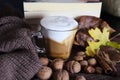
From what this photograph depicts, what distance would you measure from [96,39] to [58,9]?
10 cm

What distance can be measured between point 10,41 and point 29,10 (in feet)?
0.42

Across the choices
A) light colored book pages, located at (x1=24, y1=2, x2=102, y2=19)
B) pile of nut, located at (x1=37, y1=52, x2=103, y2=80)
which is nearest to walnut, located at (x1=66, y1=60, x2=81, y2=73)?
pile of nut, located at (x1=37, y1=52, x2=103, y2=80)

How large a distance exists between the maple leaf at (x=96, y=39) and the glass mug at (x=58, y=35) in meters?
0.04

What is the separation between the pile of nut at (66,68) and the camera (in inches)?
14.5

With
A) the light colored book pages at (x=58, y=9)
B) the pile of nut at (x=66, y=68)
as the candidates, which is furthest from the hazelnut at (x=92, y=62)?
the light colored book pages at (x=58, y=9)

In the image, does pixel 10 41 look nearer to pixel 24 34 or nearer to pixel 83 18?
pixel 24 34

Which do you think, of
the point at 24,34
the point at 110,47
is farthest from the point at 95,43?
the point at 24,34

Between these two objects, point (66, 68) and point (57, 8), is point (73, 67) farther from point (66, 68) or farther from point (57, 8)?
point (57, 8)

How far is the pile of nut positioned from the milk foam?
0.05 metres

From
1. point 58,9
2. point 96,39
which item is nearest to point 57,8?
point 58,9

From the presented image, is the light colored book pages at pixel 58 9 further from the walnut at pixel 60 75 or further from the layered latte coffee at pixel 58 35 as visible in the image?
the walnut at pixel 60 75

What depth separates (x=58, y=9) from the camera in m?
0.49

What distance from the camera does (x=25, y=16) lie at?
49cm

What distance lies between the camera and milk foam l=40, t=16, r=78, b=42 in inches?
16.3
